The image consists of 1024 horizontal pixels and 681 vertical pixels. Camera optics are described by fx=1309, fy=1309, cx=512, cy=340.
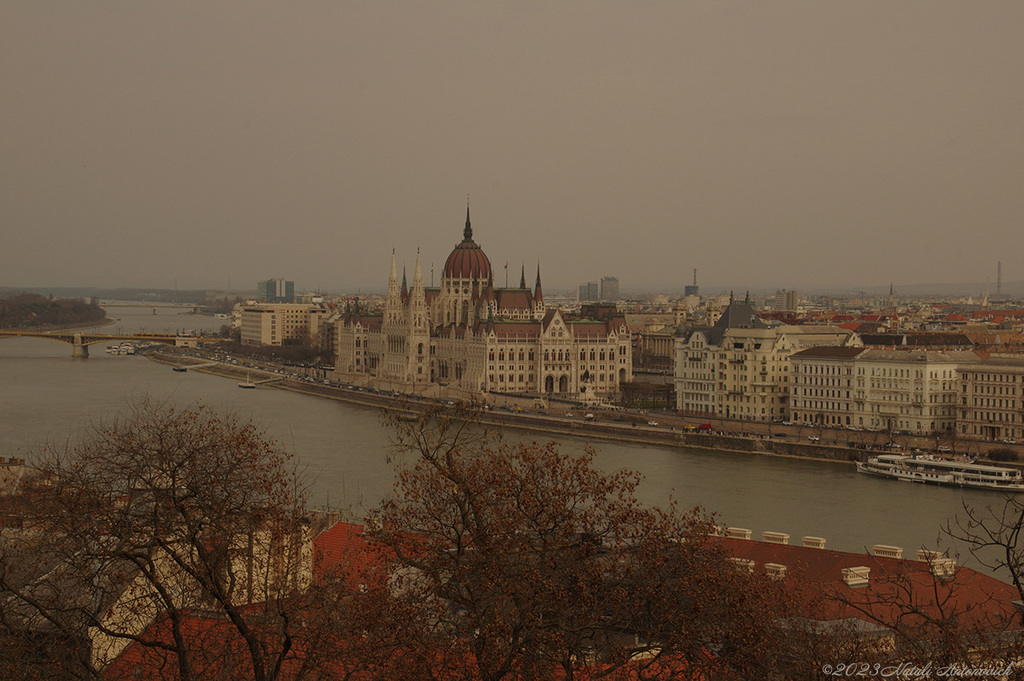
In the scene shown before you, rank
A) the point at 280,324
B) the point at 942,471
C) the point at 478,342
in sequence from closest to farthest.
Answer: the point at 942,471, the point at 478,342, the point at 280,324

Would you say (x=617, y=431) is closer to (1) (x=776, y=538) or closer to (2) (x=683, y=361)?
(2) (x=683, y=361)

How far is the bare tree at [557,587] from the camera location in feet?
23.7

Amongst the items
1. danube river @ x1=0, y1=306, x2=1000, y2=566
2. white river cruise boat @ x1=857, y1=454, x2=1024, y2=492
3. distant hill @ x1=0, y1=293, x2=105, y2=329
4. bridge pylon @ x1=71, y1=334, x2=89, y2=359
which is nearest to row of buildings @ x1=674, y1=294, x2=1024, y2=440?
white river cruise boat @ x1=857, y1=454, x2=1024, y2=492

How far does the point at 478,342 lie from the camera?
56.3 metres

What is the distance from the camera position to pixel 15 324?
11212 cm

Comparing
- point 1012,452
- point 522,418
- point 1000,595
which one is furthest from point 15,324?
point 1000,595

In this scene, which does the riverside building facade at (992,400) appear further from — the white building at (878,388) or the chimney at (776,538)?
the chimney at (776,538)

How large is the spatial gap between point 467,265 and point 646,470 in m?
33.7

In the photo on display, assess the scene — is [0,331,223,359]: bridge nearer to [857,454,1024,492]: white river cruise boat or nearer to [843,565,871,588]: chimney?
[857,454,1024,492]: white river cruise boat

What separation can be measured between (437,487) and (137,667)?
237cm

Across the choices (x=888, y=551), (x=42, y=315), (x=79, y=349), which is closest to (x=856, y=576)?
(x=888, y=551)

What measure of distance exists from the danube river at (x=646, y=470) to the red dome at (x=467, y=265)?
11.4 m

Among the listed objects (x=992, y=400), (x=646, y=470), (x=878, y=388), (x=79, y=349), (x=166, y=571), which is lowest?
(x=646, y=470)

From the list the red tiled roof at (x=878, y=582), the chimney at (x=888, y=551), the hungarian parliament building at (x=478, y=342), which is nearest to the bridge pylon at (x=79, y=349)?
Answer: the hungarian parliament building at (x=478, y=342)
